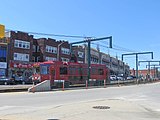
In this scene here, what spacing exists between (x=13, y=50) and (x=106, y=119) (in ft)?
189

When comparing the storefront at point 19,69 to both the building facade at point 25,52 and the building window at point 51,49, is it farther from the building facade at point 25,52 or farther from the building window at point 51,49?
the building window at point 51,49

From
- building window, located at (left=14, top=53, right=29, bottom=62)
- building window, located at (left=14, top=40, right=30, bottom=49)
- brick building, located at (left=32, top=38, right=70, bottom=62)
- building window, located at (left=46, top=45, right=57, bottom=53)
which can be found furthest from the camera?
building window, located at (left=46, top=45, right=57, bottom=53)

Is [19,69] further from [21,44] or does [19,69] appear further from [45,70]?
[45,70]

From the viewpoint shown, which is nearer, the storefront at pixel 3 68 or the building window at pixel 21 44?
the storefront at pixel 3 68

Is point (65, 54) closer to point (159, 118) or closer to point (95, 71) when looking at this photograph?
point (95, 71)

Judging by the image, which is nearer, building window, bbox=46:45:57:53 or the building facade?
the building facade

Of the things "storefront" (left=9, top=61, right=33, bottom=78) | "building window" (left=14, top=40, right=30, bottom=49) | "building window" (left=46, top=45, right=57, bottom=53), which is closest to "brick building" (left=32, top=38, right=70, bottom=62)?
"building window" (left=46, top=45, right=57, bottom=53)

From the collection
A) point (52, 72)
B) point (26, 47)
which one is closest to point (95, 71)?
point (52, 72)

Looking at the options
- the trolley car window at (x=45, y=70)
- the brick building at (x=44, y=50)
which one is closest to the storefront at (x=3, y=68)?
the brick building at (x=44, y=50)

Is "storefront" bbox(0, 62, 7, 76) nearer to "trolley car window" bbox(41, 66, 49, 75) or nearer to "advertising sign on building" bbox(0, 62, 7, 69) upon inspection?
"advertising sign on building" bbox(0, 62, 7, 69)

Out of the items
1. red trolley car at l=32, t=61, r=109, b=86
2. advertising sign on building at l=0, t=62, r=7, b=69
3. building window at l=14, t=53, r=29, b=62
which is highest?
building window at l=14, t=53, r=29, b=62

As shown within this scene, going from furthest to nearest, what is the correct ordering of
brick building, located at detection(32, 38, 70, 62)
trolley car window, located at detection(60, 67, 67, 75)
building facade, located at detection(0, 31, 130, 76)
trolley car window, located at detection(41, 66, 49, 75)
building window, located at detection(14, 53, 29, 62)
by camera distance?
brick building, located at detection(32, 38, 70, 62) < building window, located at detection(14, 53, 29, 62) < building facade, located at detection(0, 31, 130, 76) < trolley car window, located at detection(60, 67, 67, 75) < trolley car window, located at detection(41, 66, 49, 75)

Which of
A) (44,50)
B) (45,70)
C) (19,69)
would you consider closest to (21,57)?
(19,69)

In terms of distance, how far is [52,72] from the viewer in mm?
42562
